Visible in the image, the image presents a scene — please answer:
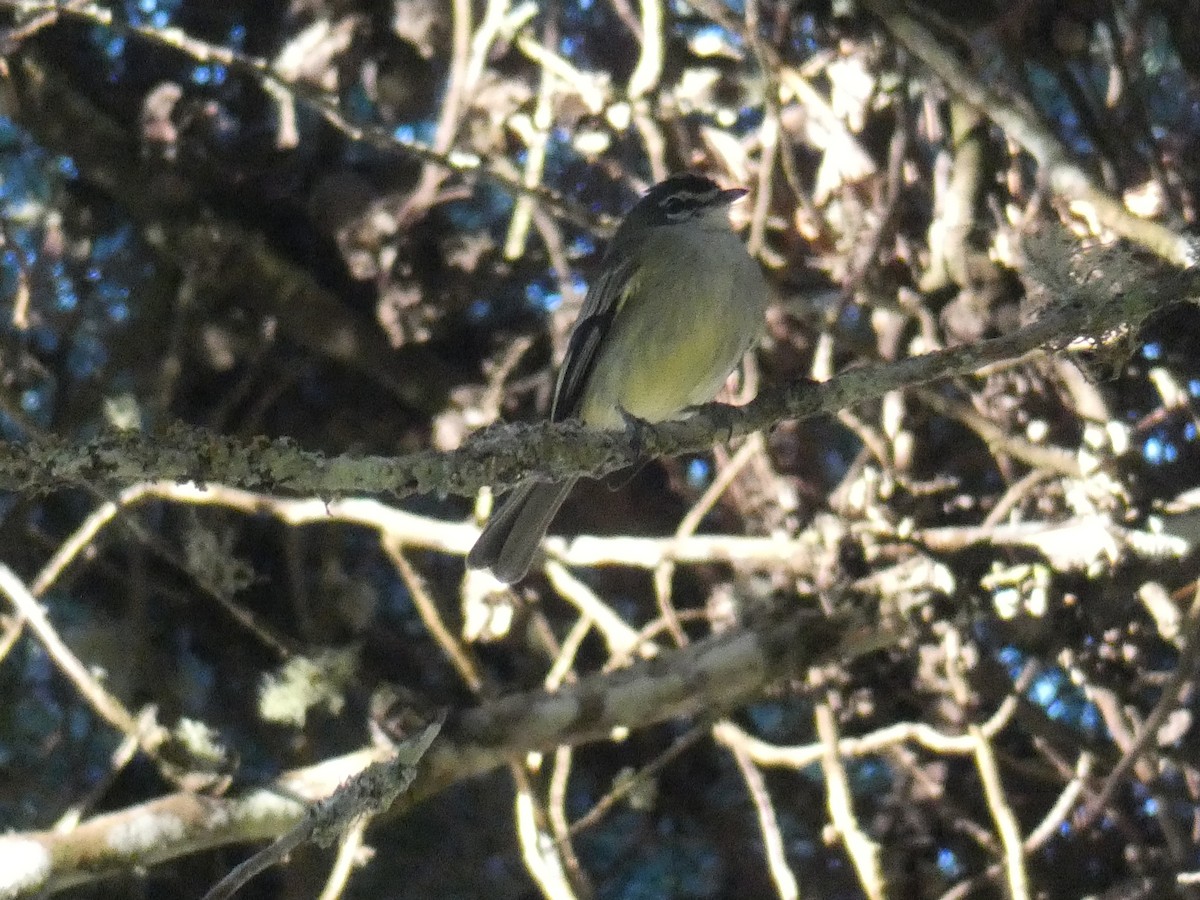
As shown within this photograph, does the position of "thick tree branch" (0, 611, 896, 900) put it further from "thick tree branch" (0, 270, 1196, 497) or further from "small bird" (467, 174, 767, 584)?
"thick tree branch" (0, 270, 1196, 497)

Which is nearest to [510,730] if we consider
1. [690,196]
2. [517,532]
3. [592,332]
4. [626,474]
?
[517,532]

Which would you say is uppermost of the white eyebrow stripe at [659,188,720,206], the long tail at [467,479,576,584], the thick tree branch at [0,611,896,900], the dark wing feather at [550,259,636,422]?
the white eyebrow stripe at [659,188,720,206]

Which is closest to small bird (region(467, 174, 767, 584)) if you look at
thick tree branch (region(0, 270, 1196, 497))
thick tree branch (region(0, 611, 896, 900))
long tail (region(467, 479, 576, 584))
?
long tail (region(467, 479, 576, 584))

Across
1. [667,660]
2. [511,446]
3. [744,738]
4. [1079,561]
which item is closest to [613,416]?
[667,660]

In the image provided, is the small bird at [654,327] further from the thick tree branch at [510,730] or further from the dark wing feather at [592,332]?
the thick tree branch at [510,730]

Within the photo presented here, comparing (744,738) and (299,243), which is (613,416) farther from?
(299,243)

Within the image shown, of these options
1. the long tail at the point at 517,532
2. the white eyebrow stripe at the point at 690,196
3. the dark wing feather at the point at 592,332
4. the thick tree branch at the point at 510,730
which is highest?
the white eyebrow stripe at the point at 690,196

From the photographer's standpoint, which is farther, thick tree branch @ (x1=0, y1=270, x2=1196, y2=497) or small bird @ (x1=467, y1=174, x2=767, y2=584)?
small bird @ (x1=467, y1=174, x2=767, y2=584)

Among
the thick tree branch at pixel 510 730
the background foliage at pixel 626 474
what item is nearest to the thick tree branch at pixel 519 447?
the background foliage at pixel 626 474

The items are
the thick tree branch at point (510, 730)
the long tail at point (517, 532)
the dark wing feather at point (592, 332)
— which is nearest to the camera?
the thick tree branch at point (510, 730)
